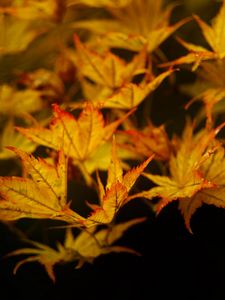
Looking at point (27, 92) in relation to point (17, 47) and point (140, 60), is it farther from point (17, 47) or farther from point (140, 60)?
point (140, 60)

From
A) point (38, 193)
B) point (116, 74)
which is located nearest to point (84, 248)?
point (38, 193)

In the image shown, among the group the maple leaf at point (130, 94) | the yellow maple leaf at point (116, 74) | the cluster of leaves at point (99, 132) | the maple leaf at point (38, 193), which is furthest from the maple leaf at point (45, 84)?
the maple leaf at point (38, 193)

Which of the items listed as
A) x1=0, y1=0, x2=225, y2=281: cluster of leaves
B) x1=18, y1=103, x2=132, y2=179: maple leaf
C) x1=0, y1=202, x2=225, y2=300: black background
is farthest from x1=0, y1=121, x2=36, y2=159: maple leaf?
x1=0, y1=202, x2=225, y2=300: black background

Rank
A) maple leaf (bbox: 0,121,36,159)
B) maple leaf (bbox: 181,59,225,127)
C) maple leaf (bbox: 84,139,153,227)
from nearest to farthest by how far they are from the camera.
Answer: maple leaf (bbox: 84,139,153,227)
maple leaf (bbox: 181,59,225,127)
maple leaf (bbox: 0,121,36,159)

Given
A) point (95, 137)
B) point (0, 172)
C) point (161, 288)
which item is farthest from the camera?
point (0, 172)

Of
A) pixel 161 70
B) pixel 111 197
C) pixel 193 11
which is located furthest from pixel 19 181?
pixel 193 11

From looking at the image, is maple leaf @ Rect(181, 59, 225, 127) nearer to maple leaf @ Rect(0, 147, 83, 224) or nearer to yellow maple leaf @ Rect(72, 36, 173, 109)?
yellow maple leaf @ Rect(72, 36, 173, 109)
